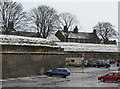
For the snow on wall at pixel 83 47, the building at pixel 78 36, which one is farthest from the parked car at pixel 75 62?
the building at pixel 78 36

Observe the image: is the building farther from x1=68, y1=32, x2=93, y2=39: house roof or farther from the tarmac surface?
the tarmac surface

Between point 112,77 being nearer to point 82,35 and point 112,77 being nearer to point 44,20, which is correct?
point 44,20

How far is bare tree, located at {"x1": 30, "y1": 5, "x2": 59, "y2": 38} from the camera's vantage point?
211 ft

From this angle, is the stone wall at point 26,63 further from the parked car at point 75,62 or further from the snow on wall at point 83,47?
the snow on wall at point 83,47

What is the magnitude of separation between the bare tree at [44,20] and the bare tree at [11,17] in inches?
372

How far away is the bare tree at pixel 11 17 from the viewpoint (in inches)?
2018

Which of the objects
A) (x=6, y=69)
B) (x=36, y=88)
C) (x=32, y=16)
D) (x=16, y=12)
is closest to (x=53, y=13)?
(x=32, y=16)

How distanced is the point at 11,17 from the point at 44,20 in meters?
13.8

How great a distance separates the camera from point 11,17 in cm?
5288

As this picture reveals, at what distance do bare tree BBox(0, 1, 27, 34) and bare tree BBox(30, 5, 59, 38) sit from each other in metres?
9.45

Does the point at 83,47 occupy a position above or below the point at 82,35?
below

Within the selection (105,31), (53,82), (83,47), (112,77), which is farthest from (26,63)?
(105,31)

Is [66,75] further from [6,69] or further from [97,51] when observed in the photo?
[97,51]

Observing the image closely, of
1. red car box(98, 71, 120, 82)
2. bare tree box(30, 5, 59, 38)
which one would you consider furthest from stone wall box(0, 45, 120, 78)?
bare tree box(30, 5, 59, 38)
